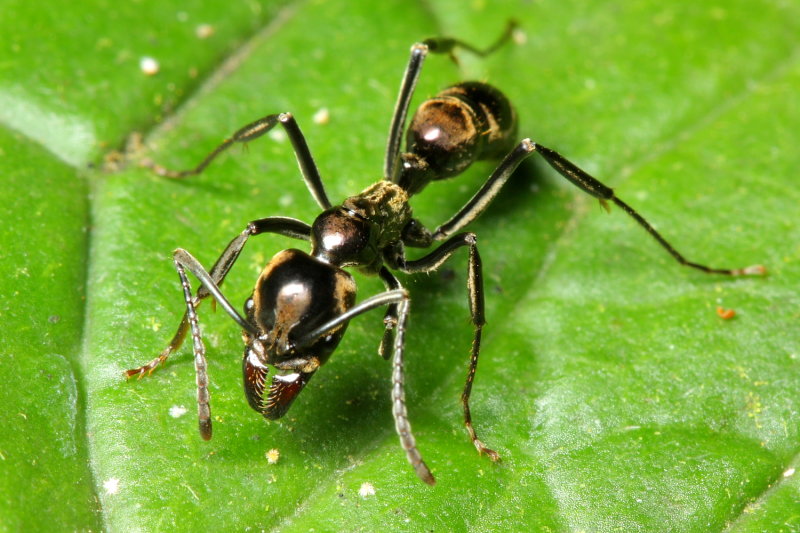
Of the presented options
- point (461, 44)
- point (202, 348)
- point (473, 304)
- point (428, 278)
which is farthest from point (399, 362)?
point (461, 44)

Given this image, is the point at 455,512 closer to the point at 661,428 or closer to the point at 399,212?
the point at 661,428

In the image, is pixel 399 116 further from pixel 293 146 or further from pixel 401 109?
pixel 293 146

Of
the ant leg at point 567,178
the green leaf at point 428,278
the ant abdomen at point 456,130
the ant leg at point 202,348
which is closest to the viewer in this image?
the ant leg at point 202,348

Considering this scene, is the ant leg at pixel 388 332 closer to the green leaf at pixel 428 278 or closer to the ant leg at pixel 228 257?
the green leaf at pixel 428 278

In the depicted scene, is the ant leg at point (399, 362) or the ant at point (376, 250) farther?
the ant at point (376, 250)

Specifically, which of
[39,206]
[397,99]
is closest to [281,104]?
[397,99]

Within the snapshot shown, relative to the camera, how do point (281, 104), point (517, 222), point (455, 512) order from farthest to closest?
point (281, 104) < point (517, 222) < point (455, 512)

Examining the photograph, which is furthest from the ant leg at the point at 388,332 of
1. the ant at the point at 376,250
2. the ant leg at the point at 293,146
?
the ant leg at the point at 293,146
